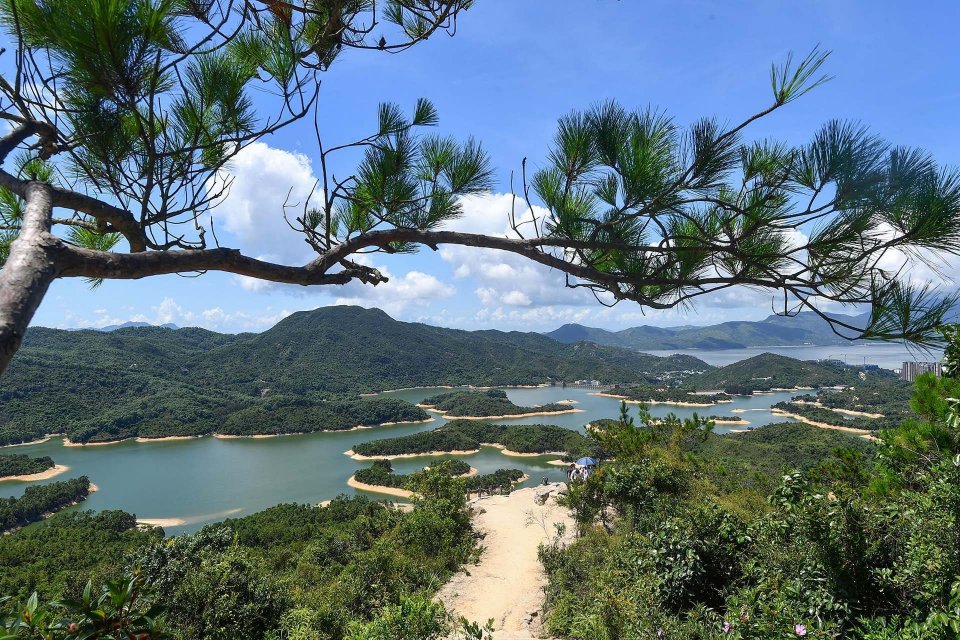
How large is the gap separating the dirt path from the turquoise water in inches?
421

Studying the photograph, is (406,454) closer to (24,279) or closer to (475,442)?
(475,442)

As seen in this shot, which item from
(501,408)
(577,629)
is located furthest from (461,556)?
(501,408)

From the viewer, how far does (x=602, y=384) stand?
50531 millimetres

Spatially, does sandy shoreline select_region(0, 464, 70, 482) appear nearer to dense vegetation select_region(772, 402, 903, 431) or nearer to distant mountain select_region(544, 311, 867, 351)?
dense vegetation select_region(772, 402, 903, 431)

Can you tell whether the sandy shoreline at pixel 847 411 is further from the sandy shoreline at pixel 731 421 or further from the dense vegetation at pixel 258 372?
the dense vegetation at pixel 258 372

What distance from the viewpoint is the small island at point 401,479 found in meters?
16.6

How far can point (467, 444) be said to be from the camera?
24703 mm

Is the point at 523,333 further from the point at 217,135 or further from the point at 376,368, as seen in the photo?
the point at 217,135

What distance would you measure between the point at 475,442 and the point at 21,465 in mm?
19837

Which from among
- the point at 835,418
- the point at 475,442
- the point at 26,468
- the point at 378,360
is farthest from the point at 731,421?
the point at 378,360

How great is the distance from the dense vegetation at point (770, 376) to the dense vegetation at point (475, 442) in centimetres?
2587

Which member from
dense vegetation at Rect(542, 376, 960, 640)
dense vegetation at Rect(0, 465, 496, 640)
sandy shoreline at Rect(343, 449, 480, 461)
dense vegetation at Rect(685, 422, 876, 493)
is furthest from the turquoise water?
dense vegetation at Rect(542, 376, 960, 640)

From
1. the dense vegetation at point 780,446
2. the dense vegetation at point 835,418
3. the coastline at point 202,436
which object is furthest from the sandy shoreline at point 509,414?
the dense vegetation at point 780,446

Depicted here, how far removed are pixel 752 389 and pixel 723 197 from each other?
49311 mm
